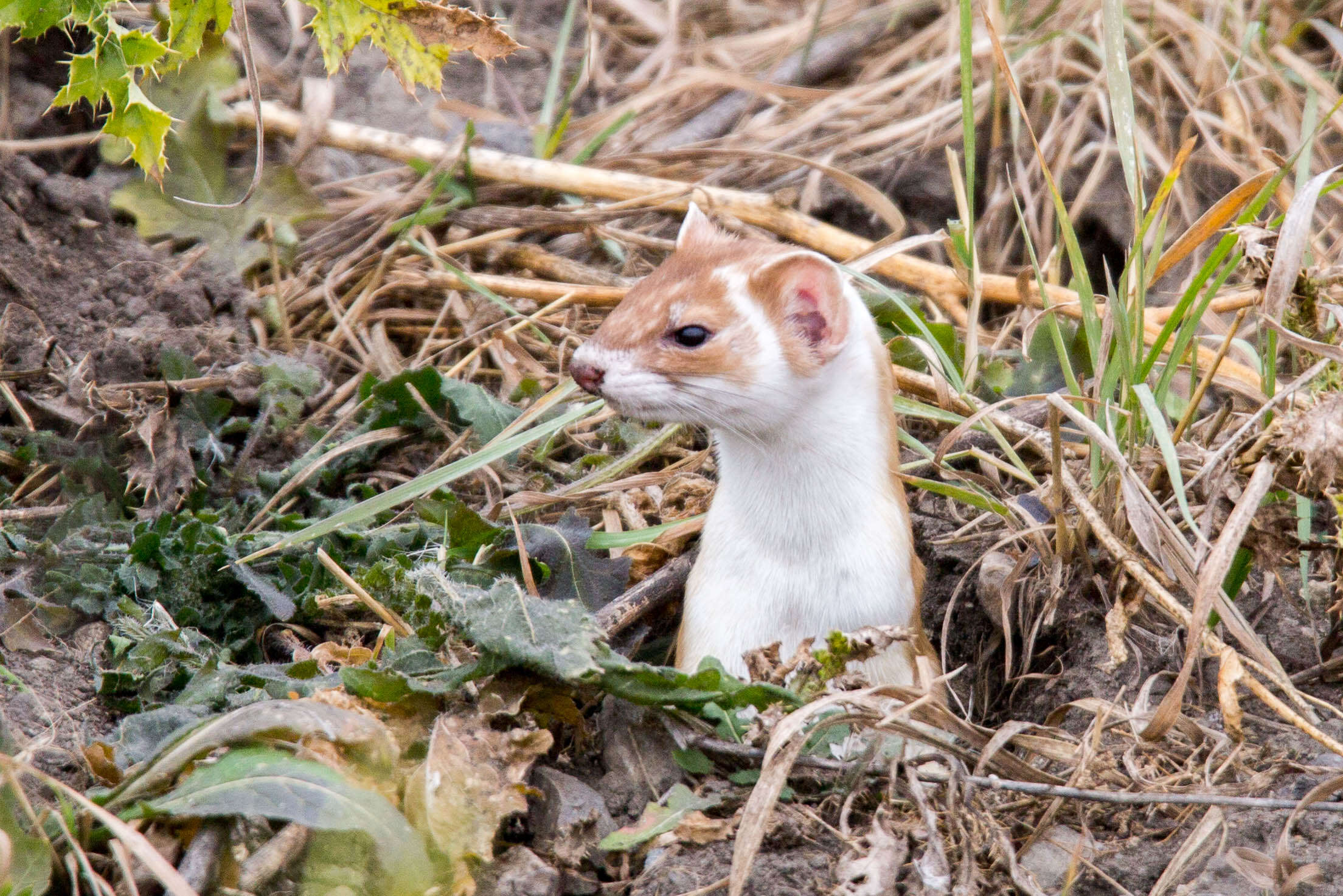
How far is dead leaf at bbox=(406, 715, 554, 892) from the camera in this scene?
201cm

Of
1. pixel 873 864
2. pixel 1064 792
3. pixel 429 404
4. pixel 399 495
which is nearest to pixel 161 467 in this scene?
pixel 429 404

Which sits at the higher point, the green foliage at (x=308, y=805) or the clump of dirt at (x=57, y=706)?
the green foliage at (x=308, y=805)

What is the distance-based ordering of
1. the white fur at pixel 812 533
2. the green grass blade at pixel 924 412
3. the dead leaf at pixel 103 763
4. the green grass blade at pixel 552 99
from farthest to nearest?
the green grass blade at pixel 552 99
the green grass blade at pixel 924 412
the white fur at pixel 812 533
the dead leaf at pixel 103 763

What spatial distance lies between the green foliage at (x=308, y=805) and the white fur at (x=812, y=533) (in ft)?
3.68

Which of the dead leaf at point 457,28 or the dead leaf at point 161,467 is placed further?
the dead leaf at point 161,467

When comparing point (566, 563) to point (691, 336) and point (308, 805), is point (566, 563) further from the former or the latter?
point (308, 805)

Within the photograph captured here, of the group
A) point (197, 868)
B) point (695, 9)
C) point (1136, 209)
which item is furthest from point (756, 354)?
point (695, 9)

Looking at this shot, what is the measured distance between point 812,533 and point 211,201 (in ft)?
8.56

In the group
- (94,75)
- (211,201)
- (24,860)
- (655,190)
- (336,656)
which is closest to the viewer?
(24,860)

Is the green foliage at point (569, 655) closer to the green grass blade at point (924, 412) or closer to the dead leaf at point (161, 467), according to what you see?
the green grass blade at point (924, 412)

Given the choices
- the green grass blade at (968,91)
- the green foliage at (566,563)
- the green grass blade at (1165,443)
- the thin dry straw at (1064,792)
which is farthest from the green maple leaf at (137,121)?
the green grass blade at (1165,443)

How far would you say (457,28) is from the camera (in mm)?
2744

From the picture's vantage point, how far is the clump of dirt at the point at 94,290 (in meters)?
3.61

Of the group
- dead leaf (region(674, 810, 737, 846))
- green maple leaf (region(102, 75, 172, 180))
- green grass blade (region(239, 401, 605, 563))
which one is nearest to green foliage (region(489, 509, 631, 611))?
green grass blade (region(239, 401, 605, 563))
